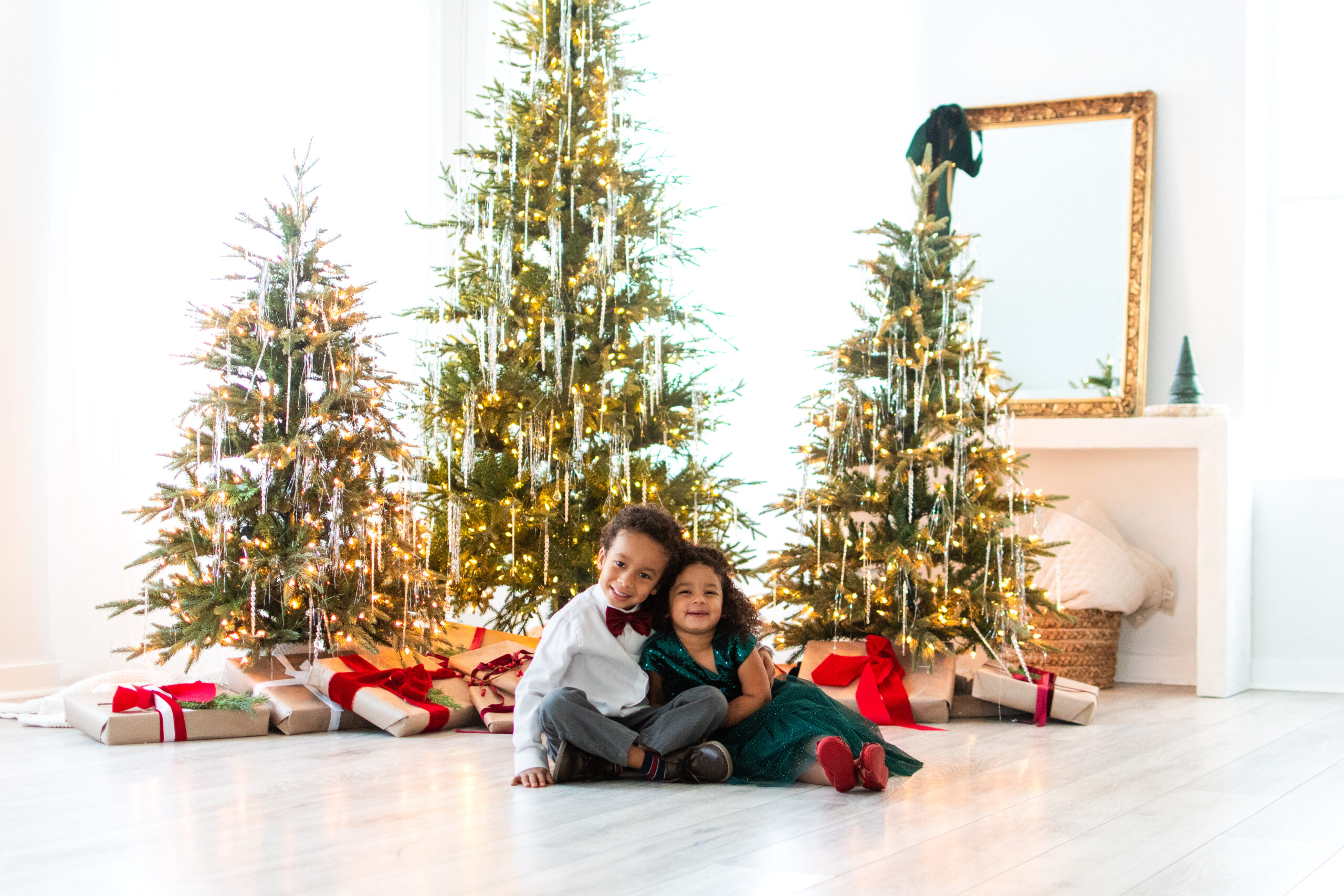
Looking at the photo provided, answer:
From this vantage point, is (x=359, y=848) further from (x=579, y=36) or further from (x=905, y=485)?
(x=579, y=36)

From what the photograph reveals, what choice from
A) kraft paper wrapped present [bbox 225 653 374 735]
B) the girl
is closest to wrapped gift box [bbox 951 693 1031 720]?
the girl

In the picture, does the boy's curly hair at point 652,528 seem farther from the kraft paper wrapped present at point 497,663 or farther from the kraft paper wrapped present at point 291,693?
the kraft paper wrapped present at point 291,693

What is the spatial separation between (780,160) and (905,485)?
85.1 inches

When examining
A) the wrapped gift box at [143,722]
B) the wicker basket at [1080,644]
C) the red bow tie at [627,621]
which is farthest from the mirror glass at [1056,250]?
the wrapped gift box at [143,722]

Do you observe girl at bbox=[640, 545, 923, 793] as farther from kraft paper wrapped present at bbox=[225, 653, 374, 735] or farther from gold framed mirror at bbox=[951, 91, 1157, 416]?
gold framed mirror at bbox=[951, 91, 1157, 416]

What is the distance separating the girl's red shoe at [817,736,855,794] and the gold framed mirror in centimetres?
274

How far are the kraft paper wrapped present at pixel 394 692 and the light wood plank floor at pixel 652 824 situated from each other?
14 centimetres

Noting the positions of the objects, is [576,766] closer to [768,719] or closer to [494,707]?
[768,719]

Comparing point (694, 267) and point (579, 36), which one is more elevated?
point (579, 36)

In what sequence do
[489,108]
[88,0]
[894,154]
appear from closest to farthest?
[88,0] < [894,154] < [489,108]

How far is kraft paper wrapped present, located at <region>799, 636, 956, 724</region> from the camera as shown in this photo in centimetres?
385

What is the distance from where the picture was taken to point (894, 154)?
18.1 ft

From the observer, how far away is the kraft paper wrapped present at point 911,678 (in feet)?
12.6

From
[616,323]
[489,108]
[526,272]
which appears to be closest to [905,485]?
[616,323]
